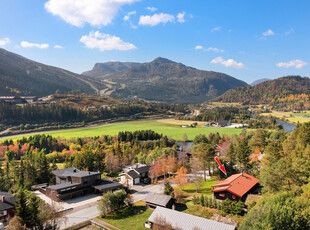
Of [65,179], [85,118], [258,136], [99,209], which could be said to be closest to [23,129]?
[85,118]

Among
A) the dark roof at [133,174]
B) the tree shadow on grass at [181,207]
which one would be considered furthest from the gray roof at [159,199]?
the dark roof at [133,174]

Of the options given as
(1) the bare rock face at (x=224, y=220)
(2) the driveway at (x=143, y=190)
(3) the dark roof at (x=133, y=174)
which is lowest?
(2) the driveway at (x=143, y=190)

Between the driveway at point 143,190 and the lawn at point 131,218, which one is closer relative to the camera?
the lawn at point 131,218

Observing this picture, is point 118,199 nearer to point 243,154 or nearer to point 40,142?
point 243,154

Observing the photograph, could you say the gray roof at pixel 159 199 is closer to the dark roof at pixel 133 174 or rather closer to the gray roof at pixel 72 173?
the dark roof at pixel 133 174

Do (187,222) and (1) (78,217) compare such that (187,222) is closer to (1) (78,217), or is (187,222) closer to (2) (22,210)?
(1) (78,217)

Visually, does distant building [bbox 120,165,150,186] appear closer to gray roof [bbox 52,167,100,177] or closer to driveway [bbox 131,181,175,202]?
driveway [bbox 131,181,175,202]

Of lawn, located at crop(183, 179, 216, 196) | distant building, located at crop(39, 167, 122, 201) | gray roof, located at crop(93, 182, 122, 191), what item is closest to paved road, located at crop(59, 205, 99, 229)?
gray roof, located at crop(93, 182, 122, 191)
